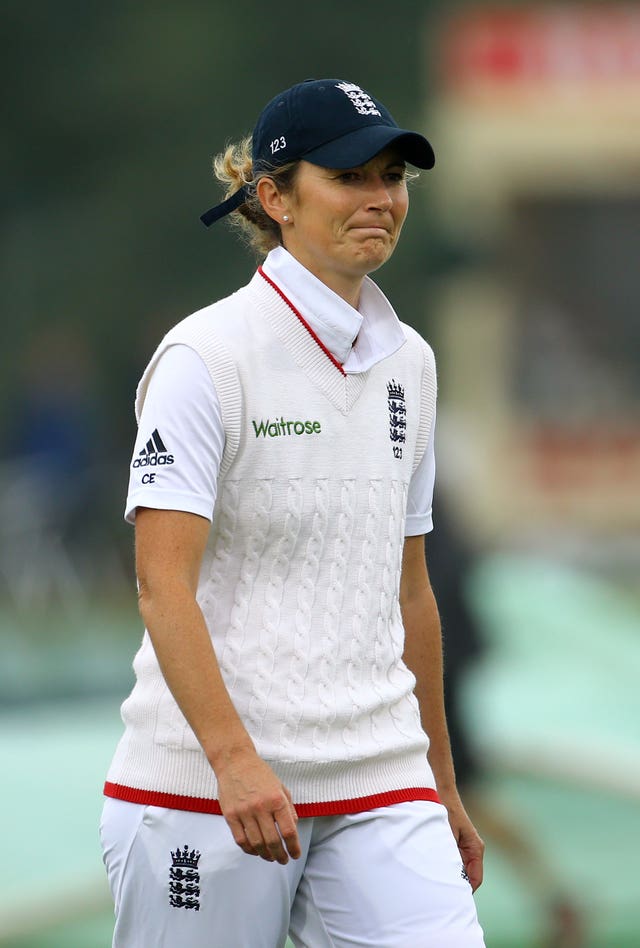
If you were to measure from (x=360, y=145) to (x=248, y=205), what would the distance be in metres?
0.34

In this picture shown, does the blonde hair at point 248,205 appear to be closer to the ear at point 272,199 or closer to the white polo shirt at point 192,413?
the ear at point 272,199

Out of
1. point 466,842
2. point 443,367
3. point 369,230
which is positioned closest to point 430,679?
point 466,842

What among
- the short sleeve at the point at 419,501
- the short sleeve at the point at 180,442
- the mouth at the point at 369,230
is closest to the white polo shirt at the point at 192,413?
the short sleeve at the point at 180,442

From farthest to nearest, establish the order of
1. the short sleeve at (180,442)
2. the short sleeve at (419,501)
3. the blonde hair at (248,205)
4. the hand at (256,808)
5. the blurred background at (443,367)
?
the blurred background at (443,367) < the short sleeve at (419,501) < the blonde hair at (248,205) < the short sleeve at (180,442) < the hand at (256,808)

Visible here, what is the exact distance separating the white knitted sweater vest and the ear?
0.16 metres

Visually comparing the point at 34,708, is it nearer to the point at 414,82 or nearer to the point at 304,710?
the point at 304,710

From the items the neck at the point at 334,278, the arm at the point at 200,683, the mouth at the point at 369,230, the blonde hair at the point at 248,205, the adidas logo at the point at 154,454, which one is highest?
the blonde hair at the point at 248,205

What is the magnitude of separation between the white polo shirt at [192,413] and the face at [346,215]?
4cm

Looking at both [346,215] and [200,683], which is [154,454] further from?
[346,215]

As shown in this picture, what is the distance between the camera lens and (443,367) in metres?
25.0

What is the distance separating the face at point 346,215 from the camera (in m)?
3.45

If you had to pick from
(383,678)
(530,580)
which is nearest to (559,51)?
(530,580)

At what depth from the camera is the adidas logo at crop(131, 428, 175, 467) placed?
3.28m

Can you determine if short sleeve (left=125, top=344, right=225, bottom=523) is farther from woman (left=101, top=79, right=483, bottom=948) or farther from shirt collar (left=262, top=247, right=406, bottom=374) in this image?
shirt collar (left=262, top=247, right=406, bottom=374)
